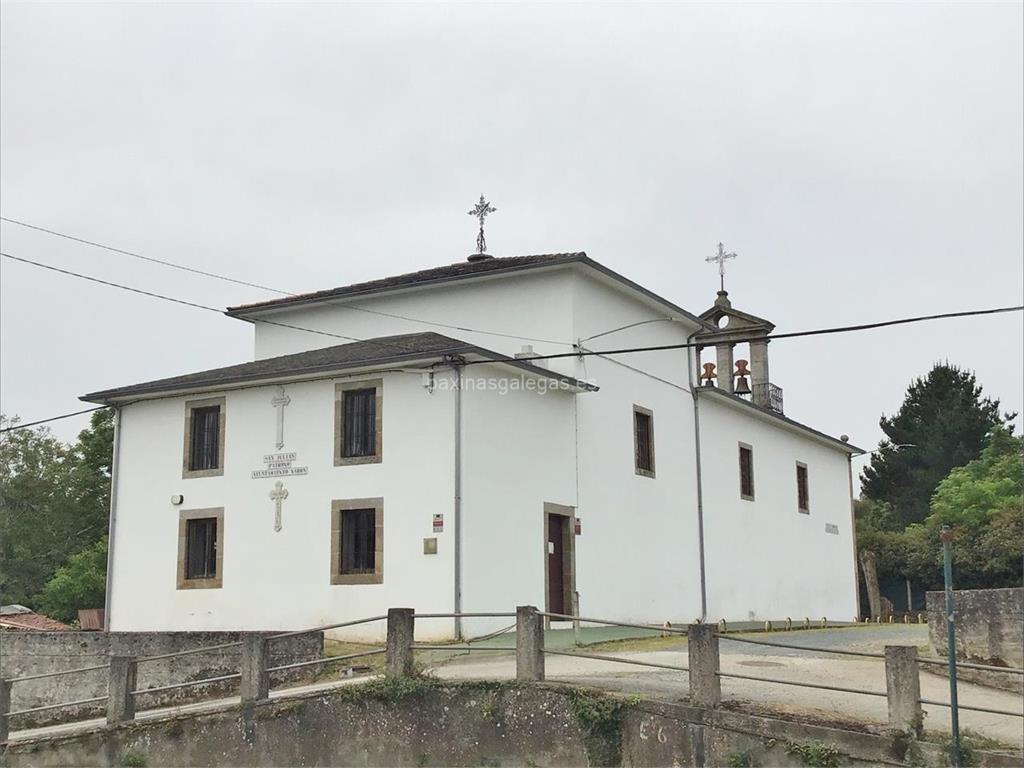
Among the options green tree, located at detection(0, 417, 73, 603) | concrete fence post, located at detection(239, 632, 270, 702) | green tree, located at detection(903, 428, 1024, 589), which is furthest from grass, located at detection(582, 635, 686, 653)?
green tree, located at detection(0, 417, 73, 603)

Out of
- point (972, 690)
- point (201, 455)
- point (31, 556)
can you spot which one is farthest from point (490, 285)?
point (31, 556)

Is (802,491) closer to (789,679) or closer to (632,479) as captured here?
(632,479)

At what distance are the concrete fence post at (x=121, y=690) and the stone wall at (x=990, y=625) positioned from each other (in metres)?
10.1

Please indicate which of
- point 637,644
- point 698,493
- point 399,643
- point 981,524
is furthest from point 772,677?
point 981,524

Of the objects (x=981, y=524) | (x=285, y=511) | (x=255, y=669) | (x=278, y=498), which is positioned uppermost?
(x=981, y=524)

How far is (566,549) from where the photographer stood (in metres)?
22.6

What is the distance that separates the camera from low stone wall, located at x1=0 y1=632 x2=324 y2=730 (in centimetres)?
1752

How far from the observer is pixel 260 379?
2231cm

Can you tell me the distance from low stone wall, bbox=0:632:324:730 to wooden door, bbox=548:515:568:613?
5886mm

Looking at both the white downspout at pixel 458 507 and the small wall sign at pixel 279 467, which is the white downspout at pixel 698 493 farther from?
the small wall sign at pixel 279 467

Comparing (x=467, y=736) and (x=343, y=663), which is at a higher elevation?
(x=343, y=663)

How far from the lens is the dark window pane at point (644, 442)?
25.6 m

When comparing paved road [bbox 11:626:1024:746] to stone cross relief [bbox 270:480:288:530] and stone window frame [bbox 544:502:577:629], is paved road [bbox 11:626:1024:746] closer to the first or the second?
stone window frame [bbox 544:502:577:629]

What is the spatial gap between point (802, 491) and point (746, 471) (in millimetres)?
5215
